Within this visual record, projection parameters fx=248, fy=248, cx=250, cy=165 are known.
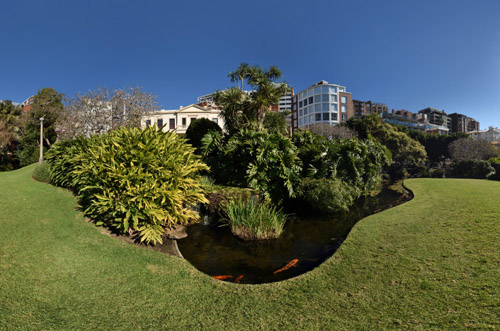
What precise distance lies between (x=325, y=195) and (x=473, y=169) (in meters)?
21.1

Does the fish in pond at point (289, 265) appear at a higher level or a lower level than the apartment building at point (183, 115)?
lower

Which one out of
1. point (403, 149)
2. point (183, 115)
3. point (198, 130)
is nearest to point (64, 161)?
point (198, 130)

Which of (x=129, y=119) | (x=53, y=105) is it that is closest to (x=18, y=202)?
(x=129, y=119)

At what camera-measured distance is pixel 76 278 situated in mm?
3805

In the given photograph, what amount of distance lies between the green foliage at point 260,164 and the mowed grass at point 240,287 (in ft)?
13.7

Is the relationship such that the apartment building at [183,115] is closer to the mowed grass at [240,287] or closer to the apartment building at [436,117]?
the mowed grass at [240,287]

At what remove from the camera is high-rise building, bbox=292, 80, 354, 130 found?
69.7 m

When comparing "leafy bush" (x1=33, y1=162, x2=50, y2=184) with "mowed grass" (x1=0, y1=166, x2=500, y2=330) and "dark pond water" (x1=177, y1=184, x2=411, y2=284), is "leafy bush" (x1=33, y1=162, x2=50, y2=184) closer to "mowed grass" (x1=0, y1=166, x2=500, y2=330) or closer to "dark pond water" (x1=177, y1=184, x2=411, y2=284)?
"mowed grass" (x1=0, y1=166, x2=500, y2=330)

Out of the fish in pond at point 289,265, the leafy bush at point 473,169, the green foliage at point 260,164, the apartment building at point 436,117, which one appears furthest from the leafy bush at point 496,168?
the apartment building at point 436,117

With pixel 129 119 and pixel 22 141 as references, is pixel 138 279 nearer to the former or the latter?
pixel 129 119

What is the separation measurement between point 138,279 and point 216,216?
4.51 m

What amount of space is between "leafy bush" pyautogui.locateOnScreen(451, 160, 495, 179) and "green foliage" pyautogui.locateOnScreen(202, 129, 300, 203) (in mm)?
20192

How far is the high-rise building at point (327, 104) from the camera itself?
229ft

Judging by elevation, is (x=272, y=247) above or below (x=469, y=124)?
below
